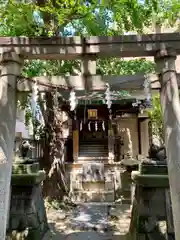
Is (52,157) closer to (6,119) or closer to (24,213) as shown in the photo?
(24,213)

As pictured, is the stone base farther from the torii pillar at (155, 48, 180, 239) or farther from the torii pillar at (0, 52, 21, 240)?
the torii pillar at (155, 48, 180, 239)

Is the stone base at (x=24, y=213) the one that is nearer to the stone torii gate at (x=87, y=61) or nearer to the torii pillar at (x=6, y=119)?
the torii pillar at (x=6, y=119)

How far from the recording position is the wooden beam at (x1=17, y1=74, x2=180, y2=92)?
3.02 m

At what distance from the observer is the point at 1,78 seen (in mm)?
2951

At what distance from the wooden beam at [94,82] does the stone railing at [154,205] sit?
1.86m

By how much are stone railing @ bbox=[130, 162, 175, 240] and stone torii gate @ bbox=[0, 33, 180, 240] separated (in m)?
1.48

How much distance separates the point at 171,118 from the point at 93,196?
279 inches

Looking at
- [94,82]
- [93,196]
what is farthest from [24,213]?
[93,196]

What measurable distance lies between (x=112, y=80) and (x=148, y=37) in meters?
0.74

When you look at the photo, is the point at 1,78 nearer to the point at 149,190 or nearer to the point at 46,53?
the point at 46,53

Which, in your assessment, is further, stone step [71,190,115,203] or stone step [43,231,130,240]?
stone step [71,190,115,203]

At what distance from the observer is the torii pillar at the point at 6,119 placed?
2.75 meters

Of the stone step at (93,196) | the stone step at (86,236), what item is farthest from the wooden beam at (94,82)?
the stone step at (93,196)

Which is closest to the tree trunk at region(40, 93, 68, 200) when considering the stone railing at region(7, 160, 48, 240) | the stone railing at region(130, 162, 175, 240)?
the stone railing at region(7, 160, 48, 240)
